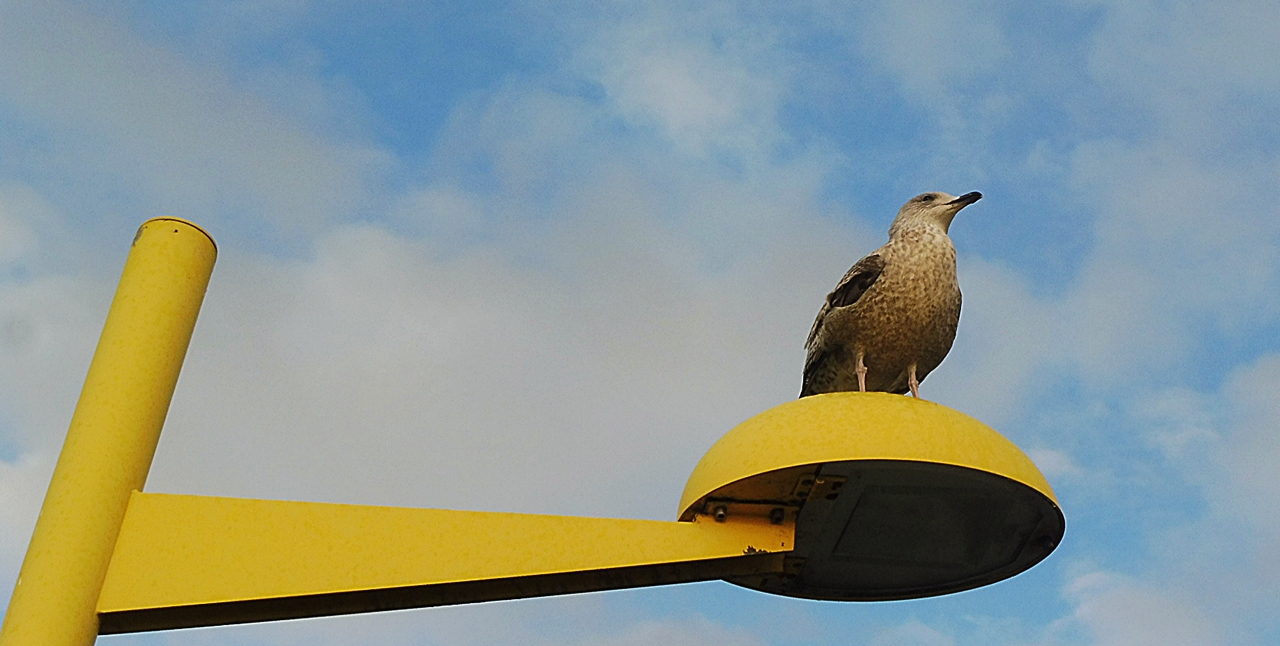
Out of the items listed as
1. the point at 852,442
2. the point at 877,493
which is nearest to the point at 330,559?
the point at 852,442

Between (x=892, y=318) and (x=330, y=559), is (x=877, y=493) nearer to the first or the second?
(x=330, y=559)

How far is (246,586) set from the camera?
3254mm

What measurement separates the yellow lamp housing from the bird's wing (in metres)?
2.02

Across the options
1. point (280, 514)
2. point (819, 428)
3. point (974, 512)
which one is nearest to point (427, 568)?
point (280, 514)

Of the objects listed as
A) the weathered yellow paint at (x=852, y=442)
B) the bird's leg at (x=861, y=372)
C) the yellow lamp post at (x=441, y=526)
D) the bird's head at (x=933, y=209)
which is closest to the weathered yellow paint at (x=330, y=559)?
the yellow lamp post at (x=441, y=526)

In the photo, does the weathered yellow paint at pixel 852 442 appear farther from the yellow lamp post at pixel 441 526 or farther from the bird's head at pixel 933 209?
the bird's head at pixel 933 209

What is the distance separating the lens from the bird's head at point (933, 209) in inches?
282

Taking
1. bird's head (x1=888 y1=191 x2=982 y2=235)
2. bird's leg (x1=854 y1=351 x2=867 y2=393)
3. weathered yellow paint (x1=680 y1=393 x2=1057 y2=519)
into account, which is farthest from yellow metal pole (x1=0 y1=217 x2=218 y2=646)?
bird's head (x1=888 y1=191 x2=982 y2=235)

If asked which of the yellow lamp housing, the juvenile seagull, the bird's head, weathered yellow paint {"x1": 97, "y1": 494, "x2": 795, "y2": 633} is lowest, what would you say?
weathered yellow paint {"x1": 97, "y1": 494, "x2": 795, "y2": 633}

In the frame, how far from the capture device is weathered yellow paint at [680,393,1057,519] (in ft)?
12.8

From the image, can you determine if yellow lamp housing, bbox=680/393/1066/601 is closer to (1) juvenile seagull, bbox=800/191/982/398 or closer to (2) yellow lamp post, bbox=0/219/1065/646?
(2) yellow lamp post, bbox=0/219/1065/646

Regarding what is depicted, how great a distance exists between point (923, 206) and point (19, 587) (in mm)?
5443

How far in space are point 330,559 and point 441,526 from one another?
1.04 ft

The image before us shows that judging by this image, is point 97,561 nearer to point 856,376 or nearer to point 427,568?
point 427,568
